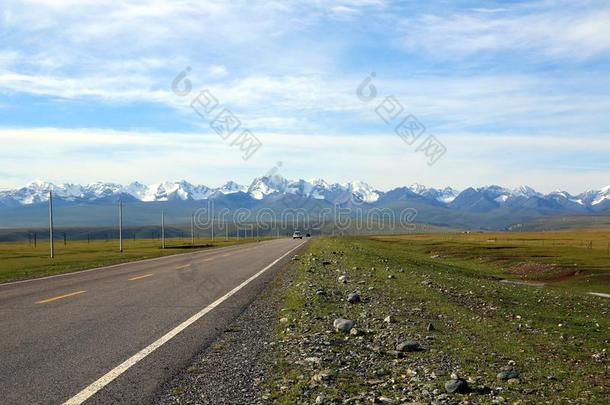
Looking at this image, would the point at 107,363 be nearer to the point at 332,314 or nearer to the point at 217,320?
the point at 217,320

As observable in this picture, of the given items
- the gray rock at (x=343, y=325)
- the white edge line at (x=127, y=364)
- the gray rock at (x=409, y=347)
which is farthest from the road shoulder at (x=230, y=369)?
the gray rock at (x=409, y=347)

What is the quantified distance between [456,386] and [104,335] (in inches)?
290

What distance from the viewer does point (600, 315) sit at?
19859 millimetres

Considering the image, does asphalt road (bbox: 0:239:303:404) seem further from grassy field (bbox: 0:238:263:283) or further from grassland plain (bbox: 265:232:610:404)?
grassy field (bbox: 0:238:263:283)

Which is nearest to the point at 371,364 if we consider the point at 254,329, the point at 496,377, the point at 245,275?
the point at 496,377

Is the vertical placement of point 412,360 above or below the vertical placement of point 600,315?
above

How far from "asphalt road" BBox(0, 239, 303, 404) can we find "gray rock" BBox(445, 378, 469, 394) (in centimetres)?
387

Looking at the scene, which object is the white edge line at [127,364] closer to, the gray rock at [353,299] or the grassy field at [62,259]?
the gray rock at [353,299]

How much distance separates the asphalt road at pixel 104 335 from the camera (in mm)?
7801

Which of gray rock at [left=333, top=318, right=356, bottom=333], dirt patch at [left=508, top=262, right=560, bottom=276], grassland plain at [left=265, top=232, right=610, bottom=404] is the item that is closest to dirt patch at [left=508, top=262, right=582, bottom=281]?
dirt patch at [left=508, top=262, right=560, bottom=276]

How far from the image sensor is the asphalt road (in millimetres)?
7801

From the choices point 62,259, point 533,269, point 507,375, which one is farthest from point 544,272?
point 62,259

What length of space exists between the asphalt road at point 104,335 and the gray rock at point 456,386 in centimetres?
387

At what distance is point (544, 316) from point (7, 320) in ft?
47.9
